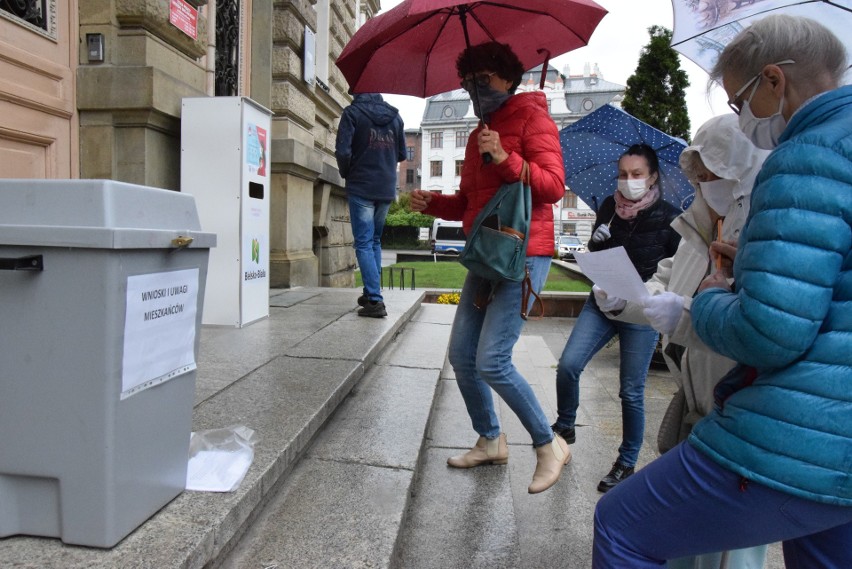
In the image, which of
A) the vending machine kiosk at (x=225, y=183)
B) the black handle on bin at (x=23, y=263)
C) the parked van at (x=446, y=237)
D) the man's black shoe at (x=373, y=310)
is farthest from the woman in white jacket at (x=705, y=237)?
the parked van at (x=446, y=237)

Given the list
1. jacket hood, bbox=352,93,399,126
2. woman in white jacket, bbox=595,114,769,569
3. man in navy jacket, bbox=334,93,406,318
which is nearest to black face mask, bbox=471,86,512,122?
woman in white jacket, bbox=595,114,769,569

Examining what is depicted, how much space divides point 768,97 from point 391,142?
4.87 m

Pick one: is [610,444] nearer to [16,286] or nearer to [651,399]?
[651,399]

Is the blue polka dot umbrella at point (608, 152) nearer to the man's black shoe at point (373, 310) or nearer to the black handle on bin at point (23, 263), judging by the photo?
the man's black shoe at point (373, 310)

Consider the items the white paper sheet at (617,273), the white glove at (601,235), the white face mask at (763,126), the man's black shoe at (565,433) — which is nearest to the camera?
the white face mask at (763,126)

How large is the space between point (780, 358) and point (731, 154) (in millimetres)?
1057

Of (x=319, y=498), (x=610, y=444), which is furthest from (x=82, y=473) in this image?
(x=610, y=444)

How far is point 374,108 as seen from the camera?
594 centimetres

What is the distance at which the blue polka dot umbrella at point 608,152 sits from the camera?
11.8 feet

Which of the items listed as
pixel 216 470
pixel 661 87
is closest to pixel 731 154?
pixel 216 470

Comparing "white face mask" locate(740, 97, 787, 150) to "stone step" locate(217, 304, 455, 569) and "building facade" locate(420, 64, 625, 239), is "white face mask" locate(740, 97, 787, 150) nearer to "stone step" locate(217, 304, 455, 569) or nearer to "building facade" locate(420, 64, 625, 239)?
"stone step" locate(217, 304, 455, 569)

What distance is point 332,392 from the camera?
3312 mm

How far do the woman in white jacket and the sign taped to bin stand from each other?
1.42 metres

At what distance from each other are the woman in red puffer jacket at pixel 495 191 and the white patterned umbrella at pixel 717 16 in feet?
2.49
